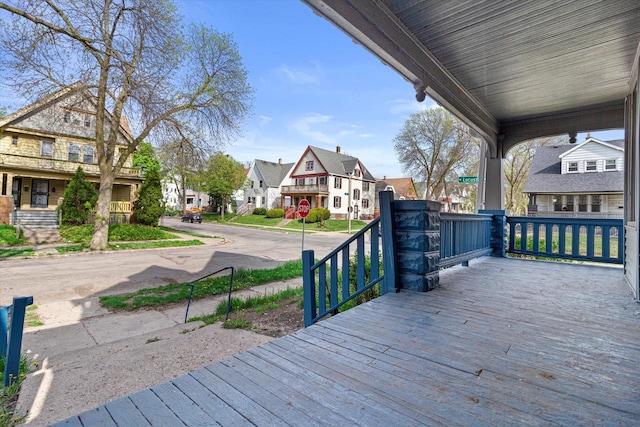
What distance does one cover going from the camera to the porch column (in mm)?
6613

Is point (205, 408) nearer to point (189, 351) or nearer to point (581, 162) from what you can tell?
point (189, 351)

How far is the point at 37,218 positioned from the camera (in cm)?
1625

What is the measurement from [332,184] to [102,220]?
2202 centimetres

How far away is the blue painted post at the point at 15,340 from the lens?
2830mm

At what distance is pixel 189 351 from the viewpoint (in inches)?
143

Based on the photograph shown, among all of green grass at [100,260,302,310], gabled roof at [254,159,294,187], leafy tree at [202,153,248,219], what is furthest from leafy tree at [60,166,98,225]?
gabled roof at [254,159,294,187]

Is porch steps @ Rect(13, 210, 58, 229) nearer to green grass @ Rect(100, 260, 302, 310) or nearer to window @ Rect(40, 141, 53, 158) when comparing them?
window @ Rect(40, 141, 53, 158)

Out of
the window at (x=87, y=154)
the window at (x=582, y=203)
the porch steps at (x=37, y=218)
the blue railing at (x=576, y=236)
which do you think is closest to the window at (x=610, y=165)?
the window at (x=582, y=203)

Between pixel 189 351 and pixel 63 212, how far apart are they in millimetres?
17777

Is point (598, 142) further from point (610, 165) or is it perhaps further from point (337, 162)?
point (337, 162)

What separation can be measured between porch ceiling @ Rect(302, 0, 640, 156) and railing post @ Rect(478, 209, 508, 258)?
1.89 metres

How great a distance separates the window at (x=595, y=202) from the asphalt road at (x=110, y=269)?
18.0m

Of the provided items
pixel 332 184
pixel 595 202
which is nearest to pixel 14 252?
pixel 332 184

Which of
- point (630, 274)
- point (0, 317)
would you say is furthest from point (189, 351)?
point (630, 274)
